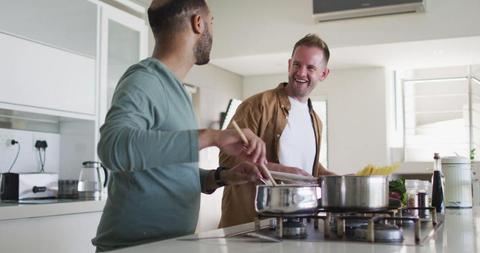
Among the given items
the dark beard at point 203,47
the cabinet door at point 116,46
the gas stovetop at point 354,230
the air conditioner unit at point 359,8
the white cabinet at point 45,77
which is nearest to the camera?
the gas stovetop at point 354,230

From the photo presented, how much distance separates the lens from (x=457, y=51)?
492 centimetres

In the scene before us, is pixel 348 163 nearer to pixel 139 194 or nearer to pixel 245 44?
pixel 245 44

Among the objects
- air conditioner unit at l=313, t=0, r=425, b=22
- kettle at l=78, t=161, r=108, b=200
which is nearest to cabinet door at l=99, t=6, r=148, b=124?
kettle at l=78, t=161, r=108, b=200

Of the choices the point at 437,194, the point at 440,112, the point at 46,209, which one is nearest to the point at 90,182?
the point at 46,209

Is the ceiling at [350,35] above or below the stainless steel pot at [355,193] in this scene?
above

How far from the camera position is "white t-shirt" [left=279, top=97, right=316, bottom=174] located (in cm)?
198

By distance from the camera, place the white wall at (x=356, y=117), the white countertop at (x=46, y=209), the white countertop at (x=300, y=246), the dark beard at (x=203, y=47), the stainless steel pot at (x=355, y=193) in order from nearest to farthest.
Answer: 1. the white countertop at (x=300, y=246)
2. the stainless steel pot at (x=355, y=193)
3. the dark beard at (x=203, y=47)
4. the white countertop at (x=46, y=209)
5. the white wall at (x=356, y=117)

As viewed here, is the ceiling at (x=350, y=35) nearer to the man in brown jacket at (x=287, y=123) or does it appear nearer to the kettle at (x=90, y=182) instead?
the kettle at (x=90, y=182)

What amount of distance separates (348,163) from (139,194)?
4.68 m

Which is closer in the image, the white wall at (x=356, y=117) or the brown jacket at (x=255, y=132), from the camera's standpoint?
the brown jacket at (x=255, y=132)

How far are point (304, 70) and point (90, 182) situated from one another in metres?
1.65

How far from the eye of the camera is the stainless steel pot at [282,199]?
1.09 metres

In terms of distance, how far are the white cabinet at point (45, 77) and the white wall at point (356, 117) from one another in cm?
309

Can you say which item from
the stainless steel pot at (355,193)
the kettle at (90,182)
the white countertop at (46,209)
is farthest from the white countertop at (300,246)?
the kettle at (90,182)
